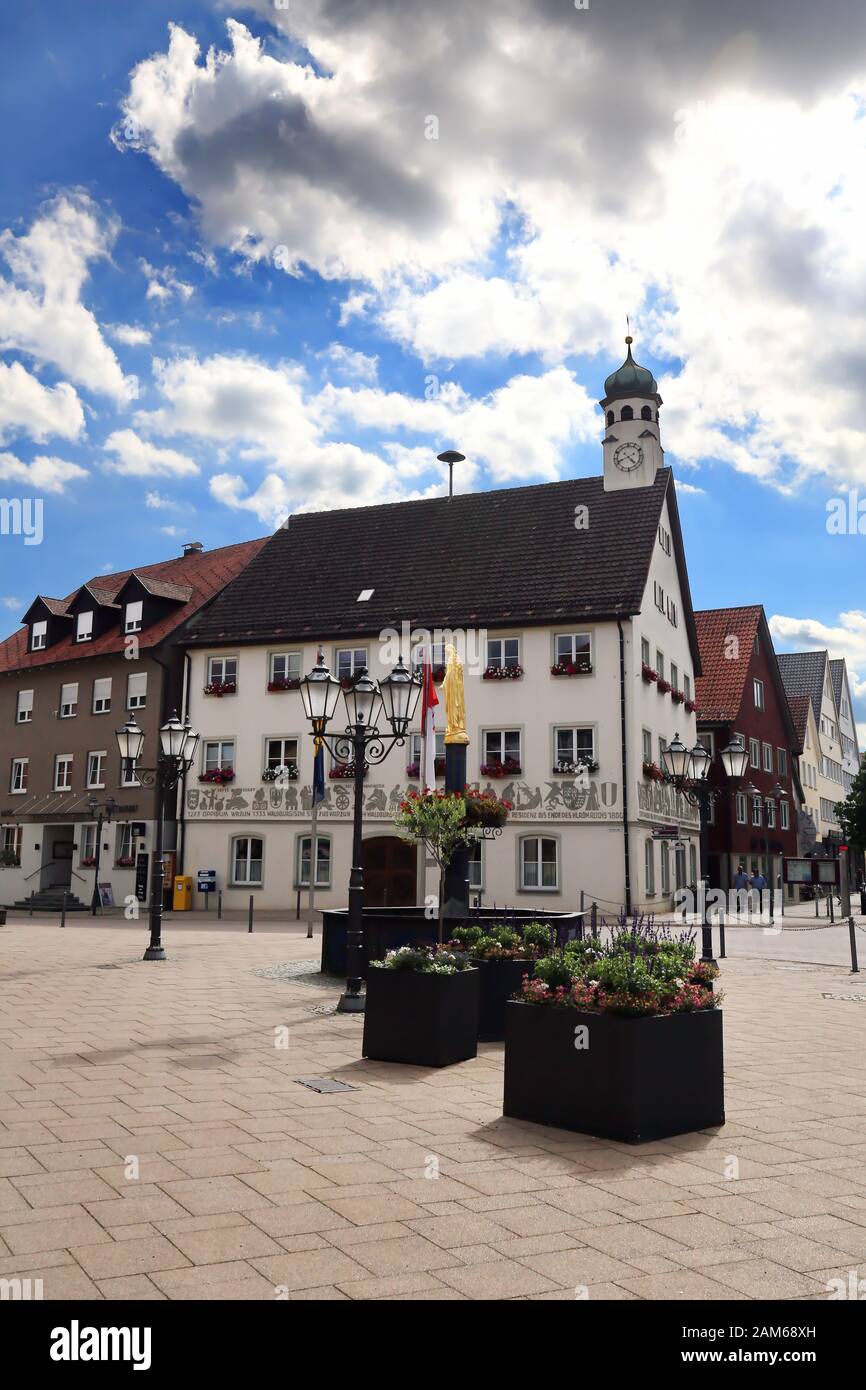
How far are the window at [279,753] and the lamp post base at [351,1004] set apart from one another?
22245mm

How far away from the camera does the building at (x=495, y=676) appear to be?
102 ft

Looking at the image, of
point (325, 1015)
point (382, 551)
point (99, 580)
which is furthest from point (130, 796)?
point (325, 1015)

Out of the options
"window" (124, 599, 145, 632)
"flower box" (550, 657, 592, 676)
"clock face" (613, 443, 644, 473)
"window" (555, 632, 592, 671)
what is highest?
"clock face" (613, 443, 644, 473)

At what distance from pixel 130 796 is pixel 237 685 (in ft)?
17.7

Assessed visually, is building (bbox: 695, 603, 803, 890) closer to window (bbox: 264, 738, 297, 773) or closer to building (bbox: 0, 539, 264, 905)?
window (bbox: 264, 738, 297, 773)

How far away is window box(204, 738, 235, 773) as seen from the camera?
1417 inches

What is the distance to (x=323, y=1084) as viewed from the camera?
8.66m

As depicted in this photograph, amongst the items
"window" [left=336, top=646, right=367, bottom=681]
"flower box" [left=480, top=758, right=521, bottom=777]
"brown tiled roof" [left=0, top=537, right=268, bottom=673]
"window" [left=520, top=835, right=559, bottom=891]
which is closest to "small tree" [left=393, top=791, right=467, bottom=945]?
"window" [left=520, top=835, right=559, bottom=891]

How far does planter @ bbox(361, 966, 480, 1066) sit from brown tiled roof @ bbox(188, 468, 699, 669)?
2260 cm

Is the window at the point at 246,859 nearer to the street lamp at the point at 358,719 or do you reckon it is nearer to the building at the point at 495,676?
the building at the point at 495,676

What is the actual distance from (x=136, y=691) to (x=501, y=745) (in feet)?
44.2

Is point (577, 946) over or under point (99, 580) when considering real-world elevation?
under
